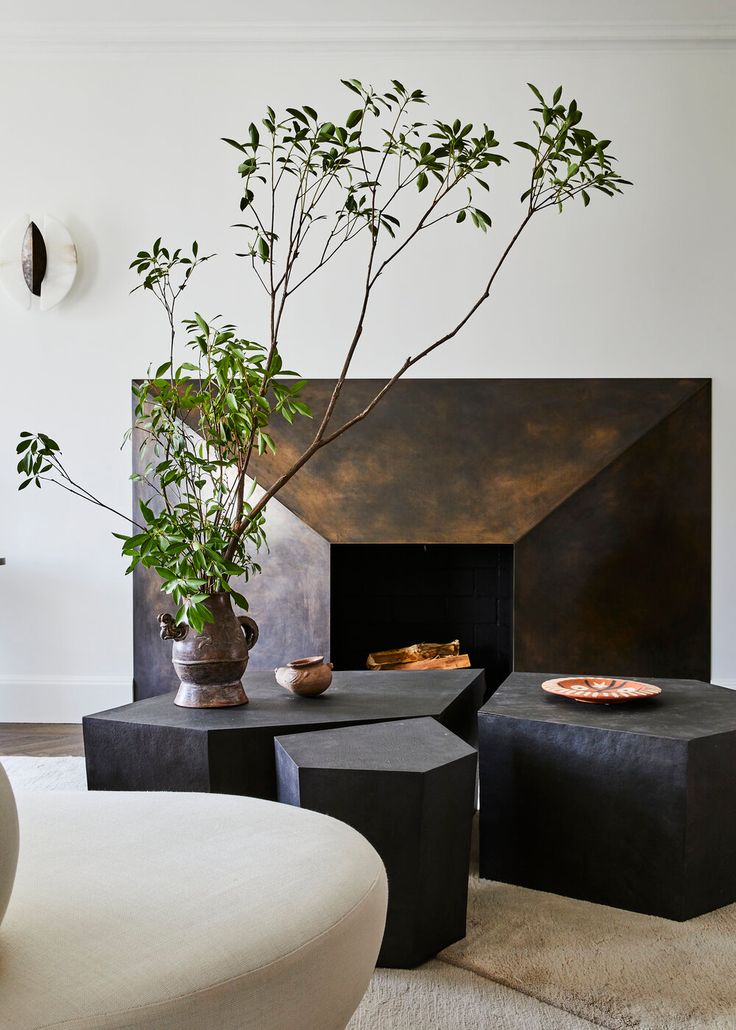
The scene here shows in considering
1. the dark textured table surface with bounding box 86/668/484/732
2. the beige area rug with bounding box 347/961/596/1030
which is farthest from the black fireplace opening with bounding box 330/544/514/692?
the beige area rug with bounding box 347/961/596/1030

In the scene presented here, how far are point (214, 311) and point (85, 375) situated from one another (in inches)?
24.9

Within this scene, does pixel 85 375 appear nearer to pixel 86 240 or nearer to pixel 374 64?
pixel 86 240

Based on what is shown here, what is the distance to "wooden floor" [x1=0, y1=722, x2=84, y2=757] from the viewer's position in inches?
140

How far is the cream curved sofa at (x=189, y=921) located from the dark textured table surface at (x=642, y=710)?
2.86 feet

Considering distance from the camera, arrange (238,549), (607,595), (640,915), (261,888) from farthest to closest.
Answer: (607,595) < (238,549) < (640,915) < (261,888)

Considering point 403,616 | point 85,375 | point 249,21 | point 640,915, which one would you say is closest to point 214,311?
point 85,375

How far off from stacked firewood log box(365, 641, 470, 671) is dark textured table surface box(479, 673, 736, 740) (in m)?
1.68

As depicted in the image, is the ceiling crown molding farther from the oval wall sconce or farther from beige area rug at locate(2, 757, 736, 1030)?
beige area rug at locate(2, 757, 736, 1030)

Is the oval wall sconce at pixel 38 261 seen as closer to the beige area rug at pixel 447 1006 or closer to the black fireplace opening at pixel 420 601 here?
the black fireplace opening at pixel 420 601

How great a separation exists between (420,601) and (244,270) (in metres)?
1.67

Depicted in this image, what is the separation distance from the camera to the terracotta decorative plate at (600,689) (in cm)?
217

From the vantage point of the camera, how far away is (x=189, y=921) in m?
1.02

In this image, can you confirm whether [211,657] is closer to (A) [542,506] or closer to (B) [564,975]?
(B) [564,975]

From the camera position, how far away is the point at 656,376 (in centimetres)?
407
